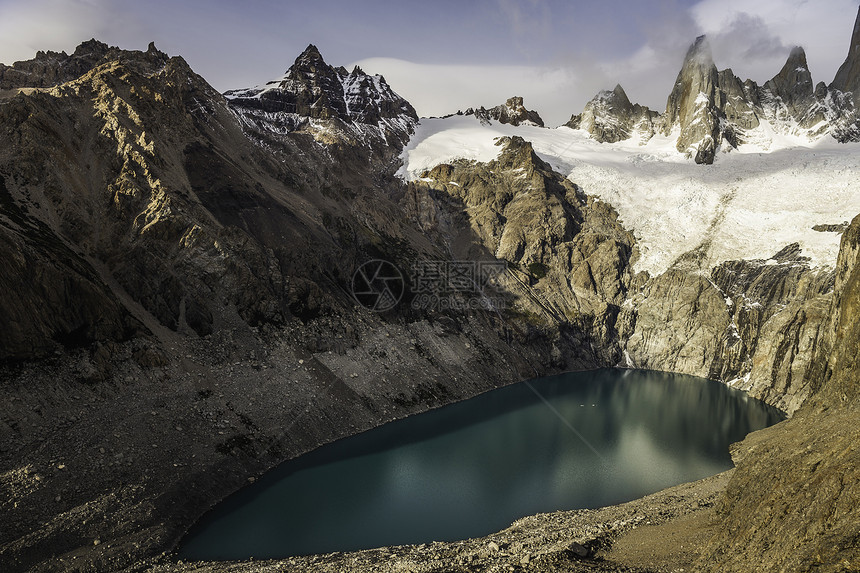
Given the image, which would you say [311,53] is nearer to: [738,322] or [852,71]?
[738,322]

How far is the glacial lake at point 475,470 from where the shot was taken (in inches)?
1777

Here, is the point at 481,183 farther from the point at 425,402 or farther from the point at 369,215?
the point at 425,402

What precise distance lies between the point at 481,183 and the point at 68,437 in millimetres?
115622

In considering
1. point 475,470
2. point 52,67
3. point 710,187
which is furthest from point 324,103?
point 475,470

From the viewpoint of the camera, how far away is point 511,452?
67.2 meters

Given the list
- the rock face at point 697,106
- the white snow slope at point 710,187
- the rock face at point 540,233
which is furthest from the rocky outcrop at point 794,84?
the rock face at point 540,233

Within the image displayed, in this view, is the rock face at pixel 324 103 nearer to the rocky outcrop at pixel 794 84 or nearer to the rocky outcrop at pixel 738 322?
the rocky outcrop at pixel 738 322

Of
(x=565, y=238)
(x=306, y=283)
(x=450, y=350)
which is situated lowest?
(x=450, y=350)

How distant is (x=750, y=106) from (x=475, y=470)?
6988 inches

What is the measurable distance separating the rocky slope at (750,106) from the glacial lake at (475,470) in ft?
361

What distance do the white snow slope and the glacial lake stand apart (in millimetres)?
44260

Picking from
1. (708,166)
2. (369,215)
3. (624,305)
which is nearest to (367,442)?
(369,215)

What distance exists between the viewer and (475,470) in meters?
60.8

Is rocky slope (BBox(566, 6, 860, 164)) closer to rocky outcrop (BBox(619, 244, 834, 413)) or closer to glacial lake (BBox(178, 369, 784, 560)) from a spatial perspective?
rocky outcrop (BBox(619, 244, 834, 413))
